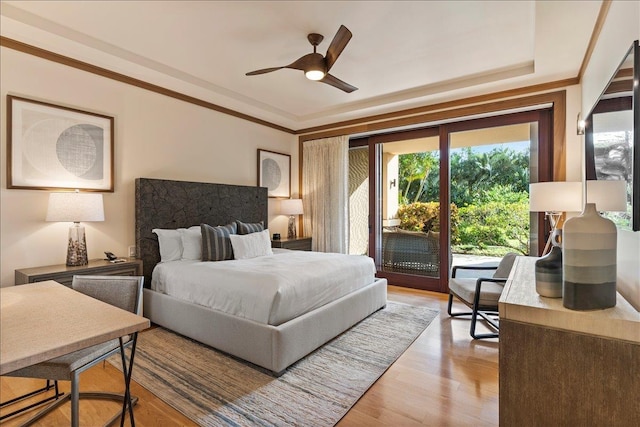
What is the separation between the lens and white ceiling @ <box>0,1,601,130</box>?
8.02 feet

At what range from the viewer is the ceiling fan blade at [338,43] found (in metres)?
2.36

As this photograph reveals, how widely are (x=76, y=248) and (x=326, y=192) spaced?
3.60m

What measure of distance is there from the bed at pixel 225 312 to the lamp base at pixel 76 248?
1.85ft

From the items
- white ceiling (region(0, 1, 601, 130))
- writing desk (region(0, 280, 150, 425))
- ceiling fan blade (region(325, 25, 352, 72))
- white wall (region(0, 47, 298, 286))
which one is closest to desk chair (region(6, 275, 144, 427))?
writing desk (region(0, 280, 150, 425))

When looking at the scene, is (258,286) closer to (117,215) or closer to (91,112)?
(117,215)

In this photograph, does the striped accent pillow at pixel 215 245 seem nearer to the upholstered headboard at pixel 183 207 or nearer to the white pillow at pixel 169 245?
the white pillow at pixel 169 245

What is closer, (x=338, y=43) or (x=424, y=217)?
(x=338, y=43)

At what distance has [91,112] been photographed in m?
3.23

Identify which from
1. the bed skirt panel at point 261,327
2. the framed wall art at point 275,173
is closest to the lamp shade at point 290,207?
the framed wall art at point 275,173

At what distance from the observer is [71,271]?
107 inches

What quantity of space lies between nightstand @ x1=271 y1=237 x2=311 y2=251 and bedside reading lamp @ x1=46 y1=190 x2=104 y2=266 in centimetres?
245

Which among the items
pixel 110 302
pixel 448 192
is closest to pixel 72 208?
pixel 110 302

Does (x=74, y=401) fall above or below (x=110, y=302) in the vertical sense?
below

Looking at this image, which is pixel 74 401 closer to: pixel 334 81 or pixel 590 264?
pixel 590 264
